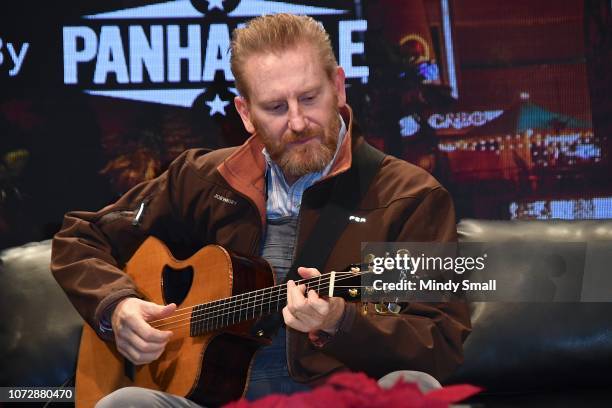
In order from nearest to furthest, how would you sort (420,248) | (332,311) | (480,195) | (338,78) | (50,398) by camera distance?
(332,311), (420,248), (338,78), (50,398), (480,195)

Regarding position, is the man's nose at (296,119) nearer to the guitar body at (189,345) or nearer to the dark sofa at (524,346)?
the guitar body at (189,345)

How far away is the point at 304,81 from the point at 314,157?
239 millimetres

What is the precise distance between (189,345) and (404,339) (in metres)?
0.68

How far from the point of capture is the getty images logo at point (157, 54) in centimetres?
454

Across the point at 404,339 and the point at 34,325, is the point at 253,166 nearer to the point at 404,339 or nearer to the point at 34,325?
the point at 404,339

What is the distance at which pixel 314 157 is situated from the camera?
3188 millimetres

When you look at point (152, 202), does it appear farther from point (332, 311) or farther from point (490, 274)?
point (490, 274)

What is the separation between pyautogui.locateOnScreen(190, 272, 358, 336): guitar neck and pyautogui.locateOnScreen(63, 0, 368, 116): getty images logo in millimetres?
1608

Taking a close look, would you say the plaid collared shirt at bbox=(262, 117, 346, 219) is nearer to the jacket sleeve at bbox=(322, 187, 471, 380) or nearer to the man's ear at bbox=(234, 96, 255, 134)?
the man's ear at bbox=(234, 96, 255, 134)

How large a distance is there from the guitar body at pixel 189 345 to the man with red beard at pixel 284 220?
0.24 ft

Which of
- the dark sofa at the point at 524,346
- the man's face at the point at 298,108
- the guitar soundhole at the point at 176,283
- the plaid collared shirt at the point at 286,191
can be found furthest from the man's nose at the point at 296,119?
the dark sofa at the point at 524,346

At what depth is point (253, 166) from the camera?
11.1 feet

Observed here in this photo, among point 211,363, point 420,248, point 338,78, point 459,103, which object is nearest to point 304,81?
point 338,78

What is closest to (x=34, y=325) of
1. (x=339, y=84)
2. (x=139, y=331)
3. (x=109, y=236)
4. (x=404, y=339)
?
(x=109, y=236)
